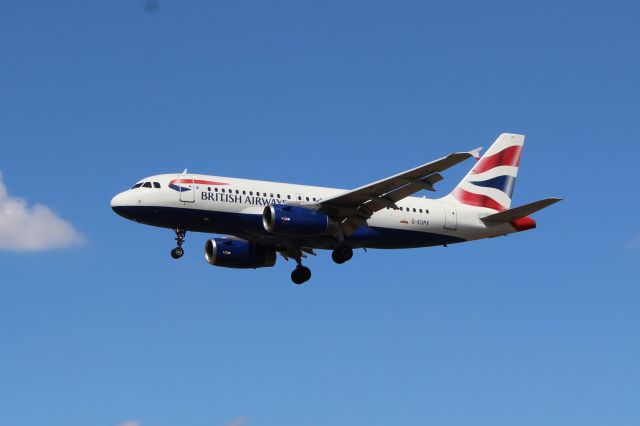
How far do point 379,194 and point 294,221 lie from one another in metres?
3.85

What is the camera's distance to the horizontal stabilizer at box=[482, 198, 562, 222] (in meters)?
50.2

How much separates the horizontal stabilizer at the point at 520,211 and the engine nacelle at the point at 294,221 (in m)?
8.49

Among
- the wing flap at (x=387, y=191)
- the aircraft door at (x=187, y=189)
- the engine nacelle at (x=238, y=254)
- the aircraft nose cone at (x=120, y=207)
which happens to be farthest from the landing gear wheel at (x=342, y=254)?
the aircraft nose cone at (x=120, y=207)

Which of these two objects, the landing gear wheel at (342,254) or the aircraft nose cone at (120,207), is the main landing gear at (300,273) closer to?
the landing gear wheel at (342,254)

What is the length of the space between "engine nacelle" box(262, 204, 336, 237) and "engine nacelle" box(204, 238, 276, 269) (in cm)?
555

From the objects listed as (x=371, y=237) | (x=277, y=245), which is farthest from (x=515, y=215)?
(x=277, y=245)

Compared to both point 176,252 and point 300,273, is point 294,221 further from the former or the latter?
point 300,273

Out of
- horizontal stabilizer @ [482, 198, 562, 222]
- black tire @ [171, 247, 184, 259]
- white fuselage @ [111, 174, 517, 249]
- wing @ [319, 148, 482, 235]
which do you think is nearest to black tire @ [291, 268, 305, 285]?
white fuselage @ [111, 174, 517, 249]

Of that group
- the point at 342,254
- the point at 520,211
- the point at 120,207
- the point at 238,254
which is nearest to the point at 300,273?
the point at 238,254

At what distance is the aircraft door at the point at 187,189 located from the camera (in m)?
50.1

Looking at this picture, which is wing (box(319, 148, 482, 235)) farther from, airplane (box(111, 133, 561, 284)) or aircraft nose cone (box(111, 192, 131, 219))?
aircraft nose cone (box(111, 192, 131, 219))

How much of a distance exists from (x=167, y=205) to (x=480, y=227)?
15041mm

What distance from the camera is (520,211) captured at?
5272cm

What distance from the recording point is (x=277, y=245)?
54.5m
